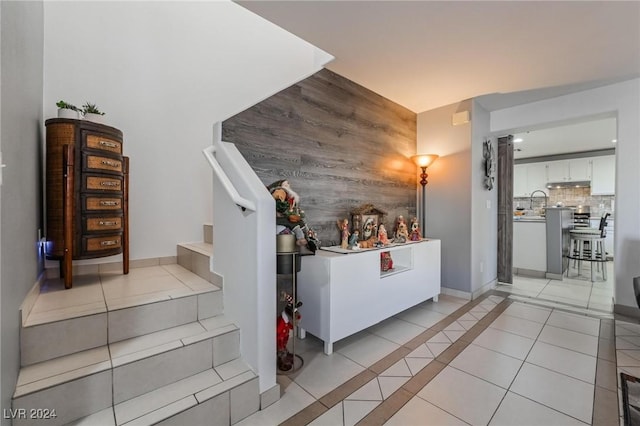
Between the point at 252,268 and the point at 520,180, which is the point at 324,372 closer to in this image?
the point at 252,268

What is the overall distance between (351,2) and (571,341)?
3.14m

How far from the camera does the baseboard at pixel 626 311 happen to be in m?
2.87

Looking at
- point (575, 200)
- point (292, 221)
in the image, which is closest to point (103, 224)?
point (292, 221)

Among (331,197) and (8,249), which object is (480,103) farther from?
(8,249)

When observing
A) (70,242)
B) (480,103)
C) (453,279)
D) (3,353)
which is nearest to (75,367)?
(3,353)

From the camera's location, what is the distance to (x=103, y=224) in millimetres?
1826

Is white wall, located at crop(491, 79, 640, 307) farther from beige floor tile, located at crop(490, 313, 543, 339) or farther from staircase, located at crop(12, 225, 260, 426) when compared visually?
staircase, located at crop(12, 225, 260, 426)

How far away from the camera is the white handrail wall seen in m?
1.49

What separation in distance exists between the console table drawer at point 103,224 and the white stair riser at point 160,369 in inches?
38.3

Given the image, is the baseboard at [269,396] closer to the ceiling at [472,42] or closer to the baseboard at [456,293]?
the ceiling at [472,42]

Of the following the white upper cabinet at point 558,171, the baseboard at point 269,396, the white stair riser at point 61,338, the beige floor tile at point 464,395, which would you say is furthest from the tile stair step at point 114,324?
the white upper cabinet at point 558,171

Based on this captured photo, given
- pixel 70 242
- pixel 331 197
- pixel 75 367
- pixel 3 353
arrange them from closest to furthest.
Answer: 1. pixel 3 353
2. pixel 75 367
3. pixel 70 242
4. pixel 331 197

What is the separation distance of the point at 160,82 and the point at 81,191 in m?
1.25

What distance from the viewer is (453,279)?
3549 millimetres
